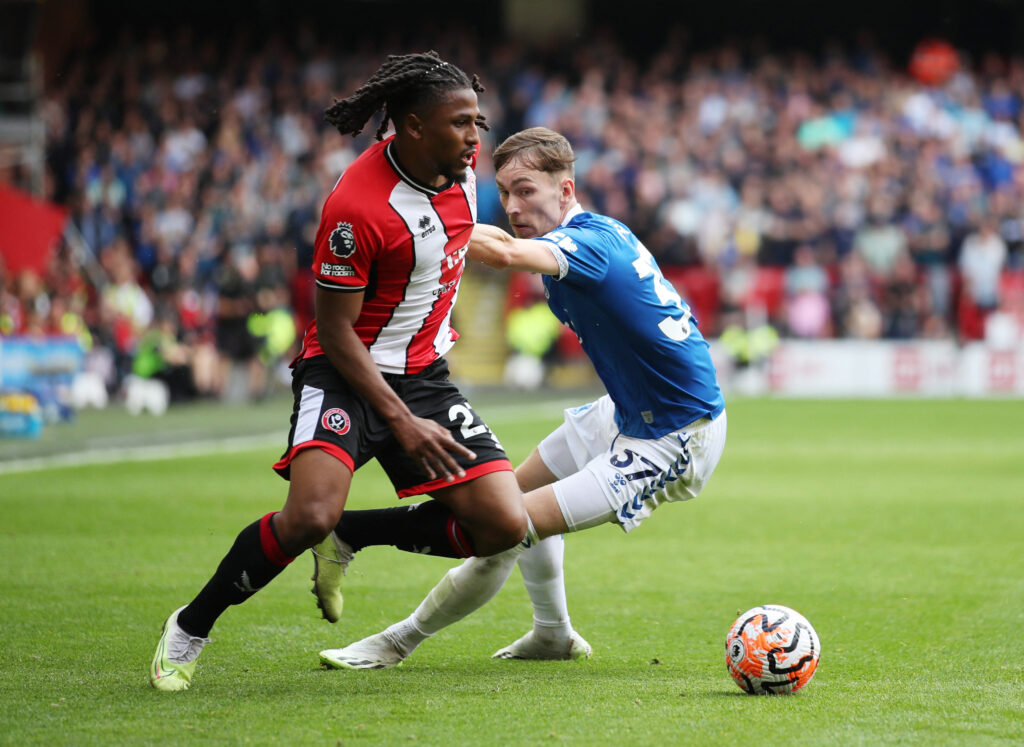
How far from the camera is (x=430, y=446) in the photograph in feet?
15.6

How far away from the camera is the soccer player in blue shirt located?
5.12 meters

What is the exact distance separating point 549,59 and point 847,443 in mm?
17832

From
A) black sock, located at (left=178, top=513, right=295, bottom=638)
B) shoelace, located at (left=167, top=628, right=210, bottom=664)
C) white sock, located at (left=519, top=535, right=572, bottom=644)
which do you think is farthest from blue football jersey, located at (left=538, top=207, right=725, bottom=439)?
shoelace, located at (left=167, top=628, right=210, bottom=664)

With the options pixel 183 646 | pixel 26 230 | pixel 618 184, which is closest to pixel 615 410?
pixel 183 646

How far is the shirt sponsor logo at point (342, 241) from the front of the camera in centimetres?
466

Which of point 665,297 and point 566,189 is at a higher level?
point 566,189

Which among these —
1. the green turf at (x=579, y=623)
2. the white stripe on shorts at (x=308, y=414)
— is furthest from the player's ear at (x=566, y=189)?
the green turf at (x=579, y=623)

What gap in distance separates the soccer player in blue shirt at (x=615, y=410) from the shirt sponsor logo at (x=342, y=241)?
565mm

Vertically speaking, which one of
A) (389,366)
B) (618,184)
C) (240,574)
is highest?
(618,184)

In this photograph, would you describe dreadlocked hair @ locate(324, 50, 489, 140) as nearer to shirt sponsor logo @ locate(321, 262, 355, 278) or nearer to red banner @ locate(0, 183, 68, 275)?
shirt sponsor logo @ locate(321, 262, 355, 278)

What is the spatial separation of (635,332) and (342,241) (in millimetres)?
1197

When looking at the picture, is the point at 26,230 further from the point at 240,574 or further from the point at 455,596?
the point at 240,574

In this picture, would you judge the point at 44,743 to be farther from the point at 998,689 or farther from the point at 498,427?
the point at 498,427

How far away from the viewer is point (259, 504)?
394 inches
